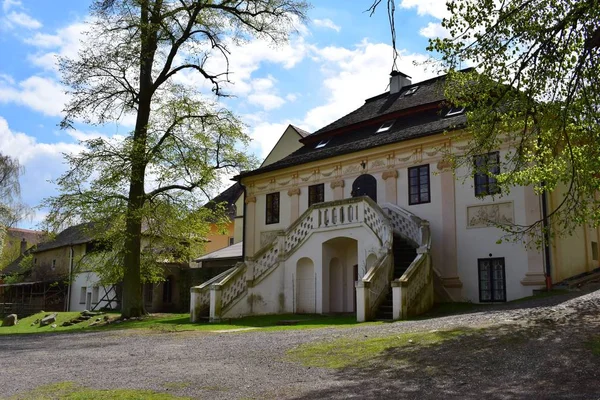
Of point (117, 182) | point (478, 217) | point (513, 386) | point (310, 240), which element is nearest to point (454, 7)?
point (513, 386)

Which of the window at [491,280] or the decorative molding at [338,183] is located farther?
the decorative molding at [338,183]

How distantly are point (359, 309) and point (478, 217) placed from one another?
6389mm

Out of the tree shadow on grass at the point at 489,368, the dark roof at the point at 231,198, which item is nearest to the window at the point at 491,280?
the tree shadow on grass at the point at 489,368

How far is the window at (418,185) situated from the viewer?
74.0 feet

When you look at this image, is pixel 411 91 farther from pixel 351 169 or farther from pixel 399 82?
pixel 351 169

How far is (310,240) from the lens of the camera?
2302 cm

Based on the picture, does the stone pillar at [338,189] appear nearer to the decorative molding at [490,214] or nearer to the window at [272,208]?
the window at [272,208]

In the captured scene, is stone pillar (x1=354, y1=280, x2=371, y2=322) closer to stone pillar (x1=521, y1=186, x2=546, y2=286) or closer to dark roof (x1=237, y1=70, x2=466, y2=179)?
stone pillar (x1=521, y1=186, x2=546, y2=286)

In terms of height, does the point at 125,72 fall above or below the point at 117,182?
above

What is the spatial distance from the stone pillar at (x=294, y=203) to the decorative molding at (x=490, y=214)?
8585mm

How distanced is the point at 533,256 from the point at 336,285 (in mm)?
7834

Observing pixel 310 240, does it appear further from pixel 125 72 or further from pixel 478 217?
pixel 125 72

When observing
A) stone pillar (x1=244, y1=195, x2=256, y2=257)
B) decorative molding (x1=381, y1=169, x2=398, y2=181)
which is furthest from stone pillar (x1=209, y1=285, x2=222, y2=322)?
decorative molding (x1=381, y1=169, x2=398, y2=181)

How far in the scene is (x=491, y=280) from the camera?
20281 millimetres
